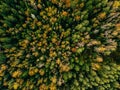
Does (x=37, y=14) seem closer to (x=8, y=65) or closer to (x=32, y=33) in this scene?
(x=32, y=33)

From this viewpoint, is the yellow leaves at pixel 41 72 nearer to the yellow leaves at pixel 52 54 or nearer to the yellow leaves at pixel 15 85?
the yellow leaves at pixel 52 54

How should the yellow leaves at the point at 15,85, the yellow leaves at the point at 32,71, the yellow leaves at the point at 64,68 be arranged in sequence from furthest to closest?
the yellow leaves at the point at 15,85 < the yellow leaves at the point at 32,71 < the yellow leaves at the point at 64,68

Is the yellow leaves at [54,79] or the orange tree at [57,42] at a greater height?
the orange tree at [57,42]

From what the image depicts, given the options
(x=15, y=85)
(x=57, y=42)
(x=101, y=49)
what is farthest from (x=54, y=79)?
(x=101, y=49)

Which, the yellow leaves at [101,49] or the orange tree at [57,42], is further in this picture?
the orange tree at [57,42]

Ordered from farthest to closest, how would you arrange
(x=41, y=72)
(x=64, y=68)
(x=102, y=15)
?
(x=102, y=15)
(x=41, y=72)
(x=64, y=68)

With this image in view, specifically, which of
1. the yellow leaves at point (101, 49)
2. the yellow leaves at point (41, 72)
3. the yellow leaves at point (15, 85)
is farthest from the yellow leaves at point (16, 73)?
the yellow leaves at point (101, 49)

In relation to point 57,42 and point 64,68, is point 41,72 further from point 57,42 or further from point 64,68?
point 57,42

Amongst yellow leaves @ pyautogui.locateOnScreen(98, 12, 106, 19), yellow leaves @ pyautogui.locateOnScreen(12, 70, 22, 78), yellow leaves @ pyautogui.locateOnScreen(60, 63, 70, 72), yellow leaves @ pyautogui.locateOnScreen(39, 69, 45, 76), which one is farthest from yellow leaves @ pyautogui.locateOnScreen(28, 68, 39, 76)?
yellow leaves @ pyautogui.locateOnScreen(98, 12, 106, 19)
